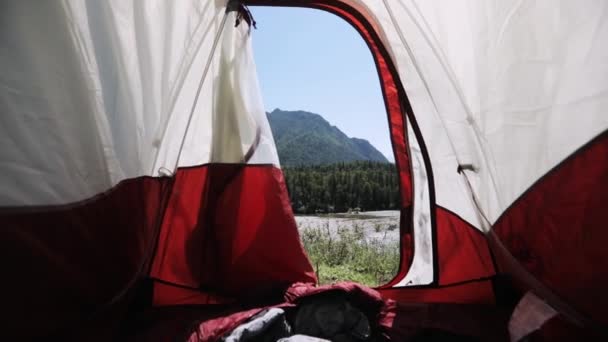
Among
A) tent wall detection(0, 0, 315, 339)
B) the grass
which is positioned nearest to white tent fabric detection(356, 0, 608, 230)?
tent wall detection(0, 0, 315, 339)

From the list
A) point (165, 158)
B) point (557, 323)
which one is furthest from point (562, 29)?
point (165, 158)

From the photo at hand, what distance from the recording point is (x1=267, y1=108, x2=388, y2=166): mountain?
202 feet

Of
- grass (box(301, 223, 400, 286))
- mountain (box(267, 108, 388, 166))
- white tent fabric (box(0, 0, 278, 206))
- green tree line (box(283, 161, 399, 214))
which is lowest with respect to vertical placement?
grass (box(301, 223, 400, 286))

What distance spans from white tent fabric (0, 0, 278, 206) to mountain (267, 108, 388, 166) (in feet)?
152

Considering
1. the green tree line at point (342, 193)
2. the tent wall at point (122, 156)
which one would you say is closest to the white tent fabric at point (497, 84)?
the tent wall at point (122, 156)

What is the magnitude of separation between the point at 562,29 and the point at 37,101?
1.56 meters

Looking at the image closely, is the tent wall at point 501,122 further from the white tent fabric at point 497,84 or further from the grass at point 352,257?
the grass at point 352,257

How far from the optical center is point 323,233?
161 inches

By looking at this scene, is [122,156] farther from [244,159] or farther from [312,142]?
[312,142]

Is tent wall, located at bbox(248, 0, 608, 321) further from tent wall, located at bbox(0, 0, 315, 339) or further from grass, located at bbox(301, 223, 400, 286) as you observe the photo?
grass, located at bbox(301, 223, 400, 286)

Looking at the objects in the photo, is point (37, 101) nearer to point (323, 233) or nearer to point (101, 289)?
point (101, 289)

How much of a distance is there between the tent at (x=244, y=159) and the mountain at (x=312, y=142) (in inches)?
1825

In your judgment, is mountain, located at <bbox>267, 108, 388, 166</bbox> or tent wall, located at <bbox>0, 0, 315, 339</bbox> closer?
tent wall, located at <bbox>0, 0, 315, 339</bbox>

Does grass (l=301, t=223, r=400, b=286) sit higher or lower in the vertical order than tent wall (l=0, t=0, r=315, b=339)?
lower
